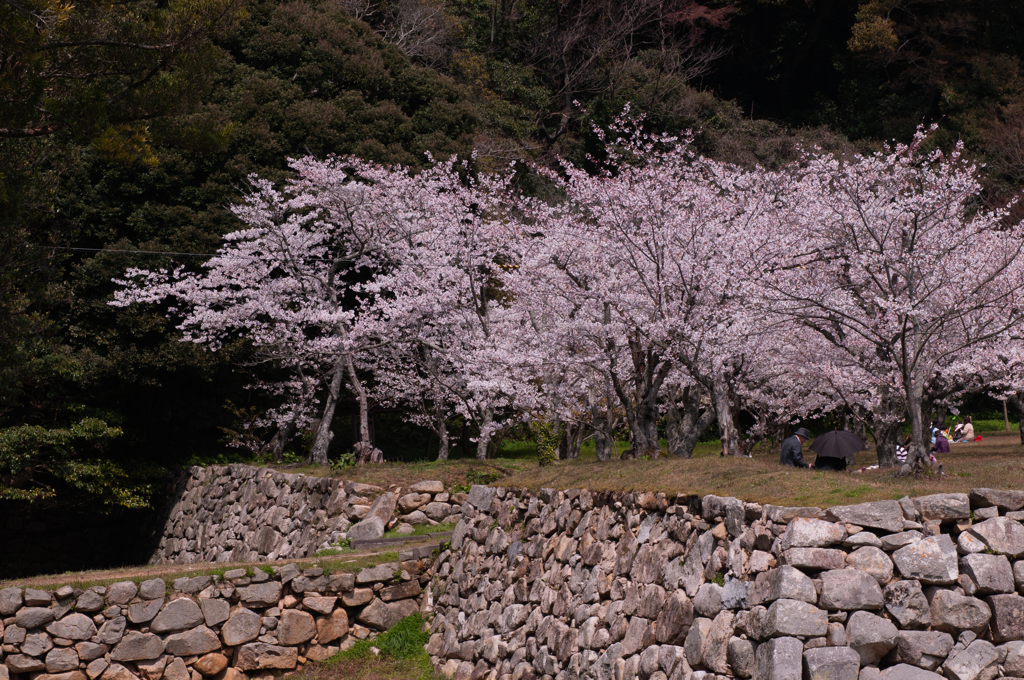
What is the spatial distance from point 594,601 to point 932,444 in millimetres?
11132

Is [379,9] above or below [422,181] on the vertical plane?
above

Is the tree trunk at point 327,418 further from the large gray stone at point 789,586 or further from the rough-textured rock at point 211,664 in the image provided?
the large gray stone at point 789,586

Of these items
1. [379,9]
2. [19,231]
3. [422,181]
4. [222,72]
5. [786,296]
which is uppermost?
[379,9]

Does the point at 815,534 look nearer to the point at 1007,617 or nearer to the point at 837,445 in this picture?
the point at 1007,617

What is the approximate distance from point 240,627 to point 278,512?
452 cm

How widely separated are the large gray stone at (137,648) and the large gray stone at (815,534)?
6.91 m

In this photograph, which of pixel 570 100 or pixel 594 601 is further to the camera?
pixel 570 100

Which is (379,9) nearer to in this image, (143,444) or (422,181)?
(422,181)

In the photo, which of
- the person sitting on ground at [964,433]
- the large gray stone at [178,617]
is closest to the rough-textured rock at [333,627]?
the large gray stone at [178,617]

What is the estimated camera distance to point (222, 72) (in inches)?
772

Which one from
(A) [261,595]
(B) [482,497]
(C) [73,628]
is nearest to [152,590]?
(C) [73,628]

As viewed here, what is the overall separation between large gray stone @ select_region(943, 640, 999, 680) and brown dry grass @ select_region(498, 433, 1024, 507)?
37.4 inches

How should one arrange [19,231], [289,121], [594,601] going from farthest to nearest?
[289,121] → [19,231] → [594,601]

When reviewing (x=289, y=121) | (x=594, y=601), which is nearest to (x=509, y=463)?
(x=594, y=601)
